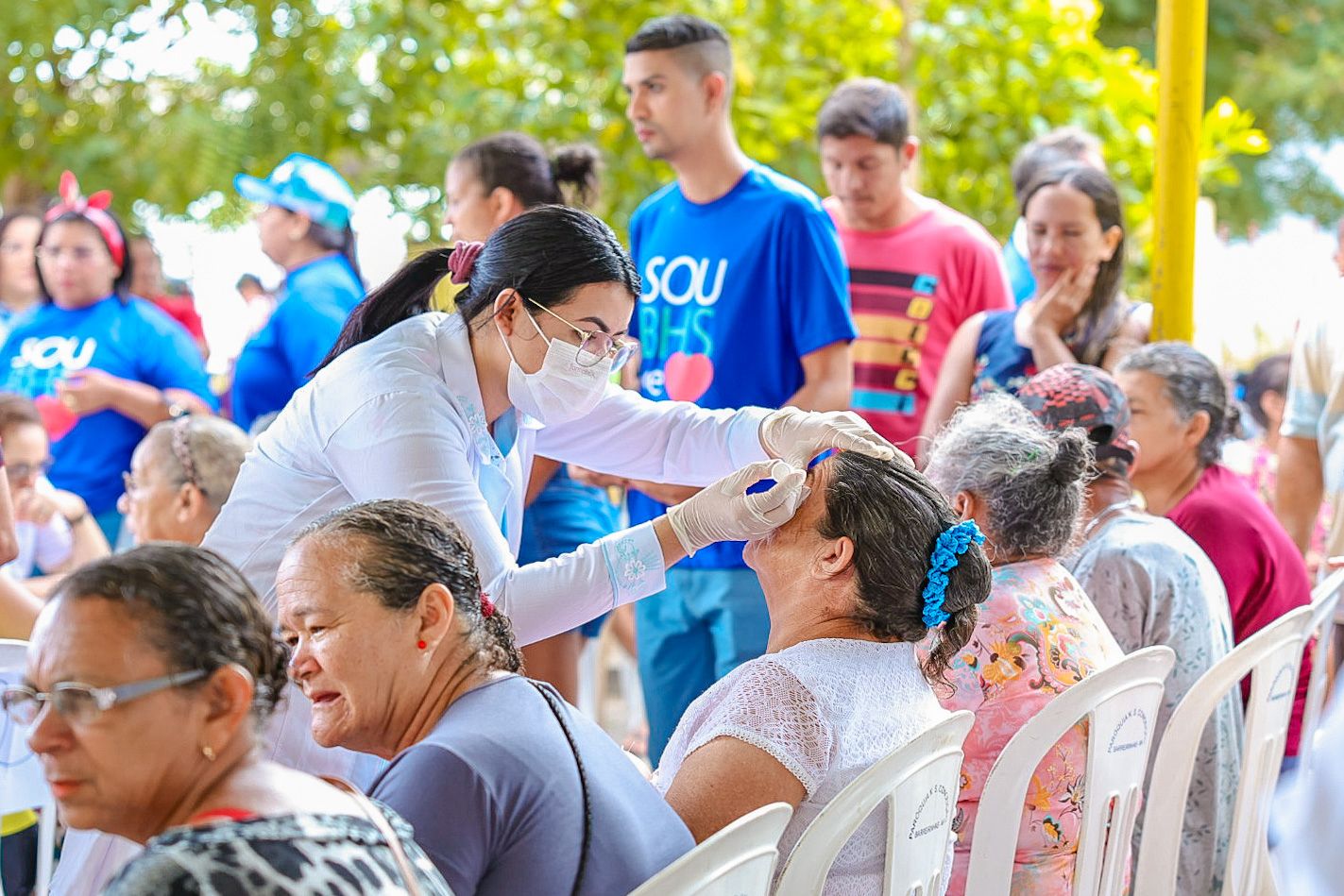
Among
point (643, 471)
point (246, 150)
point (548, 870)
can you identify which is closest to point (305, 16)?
Answer: point (246, 150)

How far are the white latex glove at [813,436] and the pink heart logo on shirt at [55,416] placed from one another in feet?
8.88

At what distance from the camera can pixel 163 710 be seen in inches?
51.3

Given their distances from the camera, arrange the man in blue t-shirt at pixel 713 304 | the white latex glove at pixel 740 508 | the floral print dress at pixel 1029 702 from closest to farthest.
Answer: the white latex glove at pixel 740 508
the floral print dress at pixel 1029 702
the man in blue t-shirt at pixel 713 304

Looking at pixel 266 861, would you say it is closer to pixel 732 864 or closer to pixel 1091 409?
pixel 732 864

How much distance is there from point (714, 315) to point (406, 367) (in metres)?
1.32

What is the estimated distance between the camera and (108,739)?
1308 millimetres

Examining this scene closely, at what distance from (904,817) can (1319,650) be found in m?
1.37

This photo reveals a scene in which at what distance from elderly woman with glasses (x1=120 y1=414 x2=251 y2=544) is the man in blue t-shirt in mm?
976

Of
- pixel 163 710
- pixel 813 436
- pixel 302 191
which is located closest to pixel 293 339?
pixel 302 191

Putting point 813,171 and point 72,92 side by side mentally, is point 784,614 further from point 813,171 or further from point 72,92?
point 72,92

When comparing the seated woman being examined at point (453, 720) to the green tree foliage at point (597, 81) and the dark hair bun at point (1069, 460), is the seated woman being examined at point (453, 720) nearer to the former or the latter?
the dark hair bun at point (1069, 460)

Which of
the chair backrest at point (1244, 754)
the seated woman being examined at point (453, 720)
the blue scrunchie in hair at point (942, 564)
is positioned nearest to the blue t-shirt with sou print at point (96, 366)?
the seated woman being examined at point (453, 720)

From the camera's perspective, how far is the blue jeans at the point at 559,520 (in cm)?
354

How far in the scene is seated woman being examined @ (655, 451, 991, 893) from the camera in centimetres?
181
